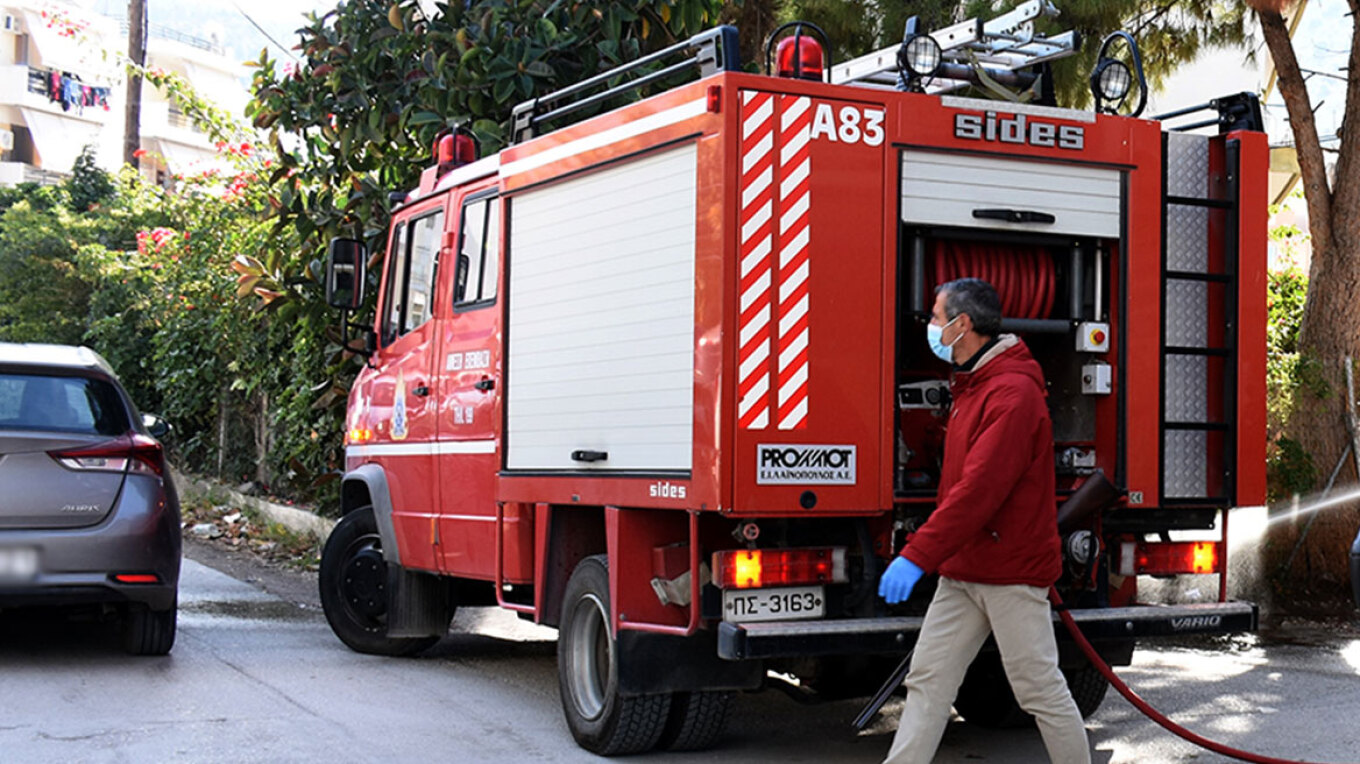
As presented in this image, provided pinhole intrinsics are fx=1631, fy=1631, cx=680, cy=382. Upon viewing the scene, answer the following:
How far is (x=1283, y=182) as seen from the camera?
2030 centimetres

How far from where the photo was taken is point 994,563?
5.33 meters

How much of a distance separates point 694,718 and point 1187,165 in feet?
10.0

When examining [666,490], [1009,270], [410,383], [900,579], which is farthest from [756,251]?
[410,383]

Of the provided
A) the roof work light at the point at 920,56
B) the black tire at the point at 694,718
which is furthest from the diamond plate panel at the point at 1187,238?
the black tire at the point at 694,718

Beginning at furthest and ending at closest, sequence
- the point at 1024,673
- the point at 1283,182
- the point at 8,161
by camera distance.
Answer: the point at 8,161, the point at 1283,182, the point at 1024,673

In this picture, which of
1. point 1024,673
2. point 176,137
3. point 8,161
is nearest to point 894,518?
point 1024,673

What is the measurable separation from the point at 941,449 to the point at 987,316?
106cm

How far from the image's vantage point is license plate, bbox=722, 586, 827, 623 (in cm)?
592

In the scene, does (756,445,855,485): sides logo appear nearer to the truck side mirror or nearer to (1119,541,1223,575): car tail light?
(1119,541,1223,575): car tail light

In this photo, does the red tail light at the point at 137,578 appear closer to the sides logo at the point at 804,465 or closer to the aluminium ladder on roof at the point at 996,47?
the sides logo at the point at 804,465

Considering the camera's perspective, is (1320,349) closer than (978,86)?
No

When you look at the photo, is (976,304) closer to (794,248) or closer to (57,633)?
(794,248)

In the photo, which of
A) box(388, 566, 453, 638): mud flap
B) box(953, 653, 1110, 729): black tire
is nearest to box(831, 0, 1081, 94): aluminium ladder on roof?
box(953, 653, 1110, 729): black tire

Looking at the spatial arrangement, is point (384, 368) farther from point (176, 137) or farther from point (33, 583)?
point (176, 137)
